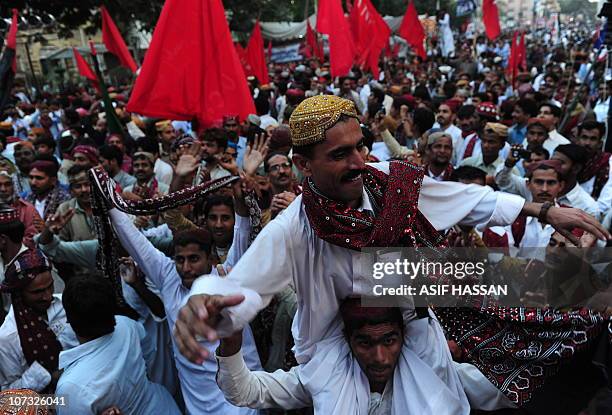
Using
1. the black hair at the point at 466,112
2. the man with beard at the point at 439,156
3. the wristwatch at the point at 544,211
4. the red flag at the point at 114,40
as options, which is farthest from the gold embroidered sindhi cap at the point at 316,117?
the red flag at the point at 114,40

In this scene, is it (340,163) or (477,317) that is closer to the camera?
(340,163)

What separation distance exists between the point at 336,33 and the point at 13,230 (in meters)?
6.21

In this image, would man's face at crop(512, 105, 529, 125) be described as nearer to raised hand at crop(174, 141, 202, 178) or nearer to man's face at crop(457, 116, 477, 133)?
man's face at crop(457, 116, 477, 133)

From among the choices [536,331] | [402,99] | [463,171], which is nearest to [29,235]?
[463,171]

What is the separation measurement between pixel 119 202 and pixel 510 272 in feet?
6.86

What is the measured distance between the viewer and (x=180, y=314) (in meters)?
1.59

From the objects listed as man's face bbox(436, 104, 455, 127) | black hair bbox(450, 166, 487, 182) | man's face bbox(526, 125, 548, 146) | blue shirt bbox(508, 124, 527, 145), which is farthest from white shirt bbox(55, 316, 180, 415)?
blue shirt bbox(508, 124, 527, 145)

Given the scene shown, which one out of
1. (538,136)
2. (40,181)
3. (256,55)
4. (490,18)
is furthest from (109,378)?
(490,18)

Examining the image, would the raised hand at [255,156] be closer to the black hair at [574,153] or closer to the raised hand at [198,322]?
the raised hand at [198,322]

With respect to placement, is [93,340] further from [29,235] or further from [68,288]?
[29,235]

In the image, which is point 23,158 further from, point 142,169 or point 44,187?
point 142,169

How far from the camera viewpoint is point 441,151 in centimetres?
502

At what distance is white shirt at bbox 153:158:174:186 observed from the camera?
19.4 ft

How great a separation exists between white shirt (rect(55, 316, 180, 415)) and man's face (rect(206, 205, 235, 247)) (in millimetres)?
933
